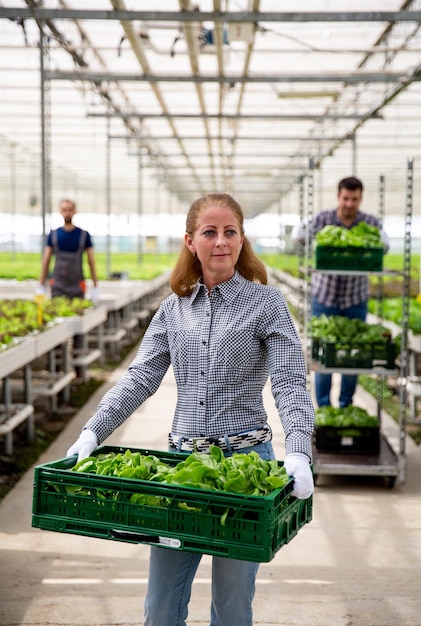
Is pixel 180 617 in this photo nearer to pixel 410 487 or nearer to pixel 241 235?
pixel 241 235

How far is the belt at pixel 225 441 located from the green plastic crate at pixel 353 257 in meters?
2.99

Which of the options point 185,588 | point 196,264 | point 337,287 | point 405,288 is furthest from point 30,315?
point 185,588

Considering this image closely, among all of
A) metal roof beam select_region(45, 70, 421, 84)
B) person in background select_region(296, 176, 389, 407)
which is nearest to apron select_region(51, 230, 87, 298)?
metal roof beam select_region(45, 70, 421, 84)

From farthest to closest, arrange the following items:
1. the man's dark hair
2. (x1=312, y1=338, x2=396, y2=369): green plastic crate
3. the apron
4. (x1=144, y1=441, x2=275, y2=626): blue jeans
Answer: the apron < the man's dark hair < (x1=312, y1=338, x2=396, y2=369): green plastic crate < (x1=144, y1=441, x2=275, y2=626): blue jeans

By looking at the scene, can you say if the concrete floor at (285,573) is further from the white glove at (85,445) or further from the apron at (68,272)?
the apron at (68,272)

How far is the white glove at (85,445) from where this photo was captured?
82.9 inches

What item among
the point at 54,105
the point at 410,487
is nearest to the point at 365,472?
the point at 410,487

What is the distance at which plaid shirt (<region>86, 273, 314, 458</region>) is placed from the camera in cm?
218

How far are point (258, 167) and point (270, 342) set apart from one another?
1834 cm

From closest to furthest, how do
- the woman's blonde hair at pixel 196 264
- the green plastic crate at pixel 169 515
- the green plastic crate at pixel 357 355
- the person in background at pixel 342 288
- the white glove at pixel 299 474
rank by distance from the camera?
1. the green plastic crate at pixel 169 515
2. the white glove at pixel 299 474
3. the woman's blonde hair at pixel 196 264
4. the green plastic crate at pixel 357 355
5. the person in background at pixel 342 288

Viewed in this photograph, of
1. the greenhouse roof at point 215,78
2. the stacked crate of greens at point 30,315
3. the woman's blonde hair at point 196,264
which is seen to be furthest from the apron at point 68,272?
the woman's blonde hair at point 196,264

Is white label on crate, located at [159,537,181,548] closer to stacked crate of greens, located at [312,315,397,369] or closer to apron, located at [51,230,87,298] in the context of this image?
stacked crate of greens, located at [312,315,397,369]

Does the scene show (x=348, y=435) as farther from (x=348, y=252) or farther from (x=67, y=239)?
(x=67, y=239)

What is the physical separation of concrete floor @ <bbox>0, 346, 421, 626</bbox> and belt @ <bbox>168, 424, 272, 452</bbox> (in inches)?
48.6
